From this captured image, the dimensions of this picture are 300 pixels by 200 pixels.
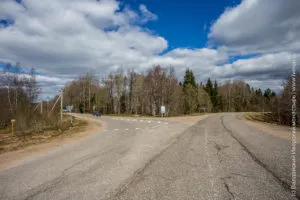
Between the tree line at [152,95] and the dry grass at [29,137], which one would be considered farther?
the tree line at [152,95]

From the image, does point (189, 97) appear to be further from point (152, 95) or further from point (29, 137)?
point (29, 137)

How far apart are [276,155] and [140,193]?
5.19m

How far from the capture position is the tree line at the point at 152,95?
40094mm

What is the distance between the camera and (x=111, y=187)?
12.0 ft

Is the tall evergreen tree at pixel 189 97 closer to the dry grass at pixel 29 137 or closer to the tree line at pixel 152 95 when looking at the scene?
the tree line at pixel 152 95

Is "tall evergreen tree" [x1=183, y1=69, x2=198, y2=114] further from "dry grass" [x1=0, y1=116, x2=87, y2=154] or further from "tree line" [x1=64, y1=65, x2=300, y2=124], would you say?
"dry grass" [x1=0, y1=116, x2=87, y2=154]

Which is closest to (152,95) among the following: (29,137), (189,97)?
(189,97)

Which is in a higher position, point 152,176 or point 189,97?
point 189,97

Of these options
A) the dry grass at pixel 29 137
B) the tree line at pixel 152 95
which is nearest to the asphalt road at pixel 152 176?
the dry grass at pixel 29 137

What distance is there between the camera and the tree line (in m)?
40.1

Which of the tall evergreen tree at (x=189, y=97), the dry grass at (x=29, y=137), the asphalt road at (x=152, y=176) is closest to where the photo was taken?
the asphalt road at (x=152, y=176)

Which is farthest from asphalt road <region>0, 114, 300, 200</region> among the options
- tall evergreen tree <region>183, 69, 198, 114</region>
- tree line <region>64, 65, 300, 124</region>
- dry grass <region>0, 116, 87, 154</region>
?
tall evergreen tree <region>183, 69, 198, 114</region>

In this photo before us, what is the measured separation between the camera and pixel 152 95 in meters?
40.9

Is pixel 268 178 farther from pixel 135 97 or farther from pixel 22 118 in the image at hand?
pixel 135 97
